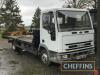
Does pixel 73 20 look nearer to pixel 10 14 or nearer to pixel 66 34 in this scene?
pixel 66 34

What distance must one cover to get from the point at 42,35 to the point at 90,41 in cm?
206

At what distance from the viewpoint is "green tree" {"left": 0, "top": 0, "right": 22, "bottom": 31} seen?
47547 mm

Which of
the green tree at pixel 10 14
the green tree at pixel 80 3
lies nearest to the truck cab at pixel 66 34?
the green tree at pixel 80 3

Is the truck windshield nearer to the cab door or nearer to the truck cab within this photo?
the truck cab

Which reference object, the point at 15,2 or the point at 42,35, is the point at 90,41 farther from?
the point at 15,2

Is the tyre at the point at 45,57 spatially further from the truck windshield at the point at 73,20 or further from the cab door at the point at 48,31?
the truck windshield at the point at 73,20

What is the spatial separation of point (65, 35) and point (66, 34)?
5 cm

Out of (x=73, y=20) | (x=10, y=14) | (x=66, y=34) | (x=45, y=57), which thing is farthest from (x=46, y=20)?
(x=10, y=14)

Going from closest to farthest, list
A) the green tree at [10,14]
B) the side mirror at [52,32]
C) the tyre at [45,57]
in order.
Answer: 1. the side mirror at [52,32]
2. the tyre at [45,57]
3. the green tree at [10,14]

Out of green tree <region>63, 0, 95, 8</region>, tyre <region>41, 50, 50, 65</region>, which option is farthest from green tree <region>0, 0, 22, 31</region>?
tyre <region>41, 50, 50, 65</region>

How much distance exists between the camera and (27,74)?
7.67 metres

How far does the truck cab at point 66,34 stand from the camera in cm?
764

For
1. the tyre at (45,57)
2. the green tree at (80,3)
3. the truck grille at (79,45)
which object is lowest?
the tyre at (45,57)

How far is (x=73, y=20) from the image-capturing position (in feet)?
26.7
